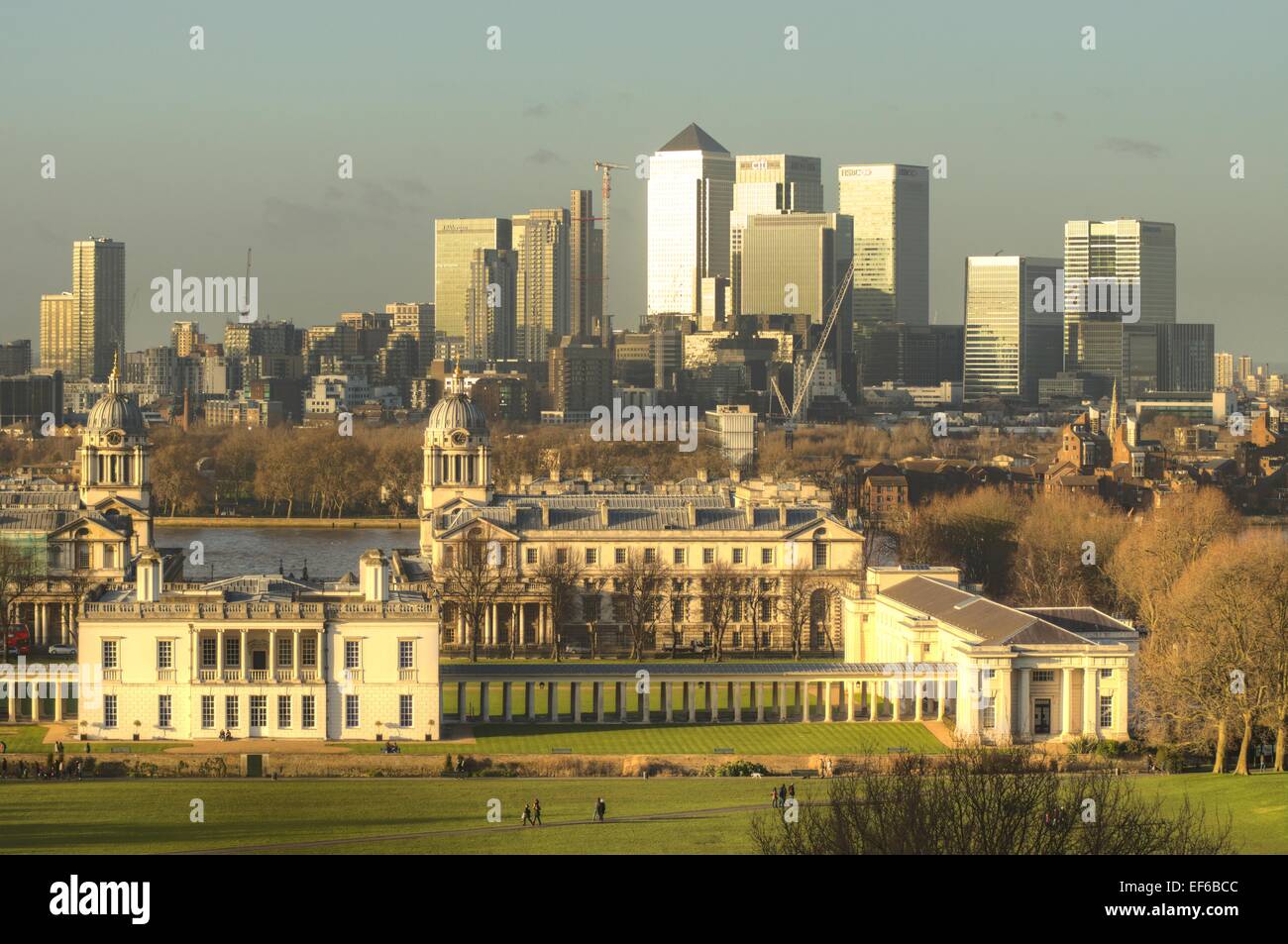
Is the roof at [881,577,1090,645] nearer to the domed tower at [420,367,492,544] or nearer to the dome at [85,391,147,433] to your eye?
the domed tower at [420,367,492,544]

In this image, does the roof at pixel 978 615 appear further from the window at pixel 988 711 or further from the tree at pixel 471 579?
the tree at pixel 471 579

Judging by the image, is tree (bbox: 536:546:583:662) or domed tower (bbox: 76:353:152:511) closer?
tree (bbox: 536:546:583:662)

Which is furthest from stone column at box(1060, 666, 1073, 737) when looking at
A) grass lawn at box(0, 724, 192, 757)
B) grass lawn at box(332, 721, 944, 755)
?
grass lawn at box(0, 724, 192, 757)

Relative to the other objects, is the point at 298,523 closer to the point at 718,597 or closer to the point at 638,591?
the point at 638,591

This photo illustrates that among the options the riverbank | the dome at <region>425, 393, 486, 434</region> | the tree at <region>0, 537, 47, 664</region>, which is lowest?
the riverbank

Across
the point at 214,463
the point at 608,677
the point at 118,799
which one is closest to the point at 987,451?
the point at 214,463
